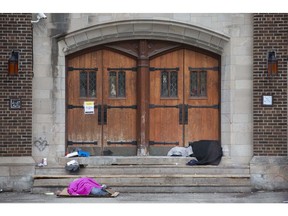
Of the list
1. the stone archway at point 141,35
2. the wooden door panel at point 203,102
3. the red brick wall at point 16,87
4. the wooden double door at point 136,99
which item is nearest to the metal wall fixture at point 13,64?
the red brick wall at point 16,87

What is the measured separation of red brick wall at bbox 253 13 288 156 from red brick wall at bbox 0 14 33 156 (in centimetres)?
493

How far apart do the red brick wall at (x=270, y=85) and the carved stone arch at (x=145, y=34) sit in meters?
0.82

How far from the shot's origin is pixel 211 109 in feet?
50.5

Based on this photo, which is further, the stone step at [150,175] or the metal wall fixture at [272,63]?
the metal wall fixture at [272,63]

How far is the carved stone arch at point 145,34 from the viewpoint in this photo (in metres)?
14.8

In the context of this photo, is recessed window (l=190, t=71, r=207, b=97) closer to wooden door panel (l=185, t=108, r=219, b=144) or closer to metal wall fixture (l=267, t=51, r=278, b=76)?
wooden door panel (l=185, t=108, r=219, b=144)

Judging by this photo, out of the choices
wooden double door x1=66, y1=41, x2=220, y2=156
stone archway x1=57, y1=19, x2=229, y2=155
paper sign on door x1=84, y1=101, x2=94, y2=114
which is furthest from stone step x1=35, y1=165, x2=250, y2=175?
stone archway x1=57, y1=19, x2=229, y2=155

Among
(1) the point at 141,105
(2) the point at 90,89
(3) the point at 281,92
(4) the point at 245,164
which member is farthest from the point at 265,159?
(2) the point at 90,89

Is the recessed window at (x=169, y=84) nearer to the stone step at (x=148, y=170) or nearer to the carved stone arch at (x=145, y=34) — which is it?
the carved stone arch at (x=145, y=34)

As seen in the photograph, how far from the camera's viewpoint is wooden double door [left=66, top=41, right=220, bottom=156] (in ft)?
50.3

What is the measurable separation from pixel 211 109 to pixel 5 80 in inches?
183

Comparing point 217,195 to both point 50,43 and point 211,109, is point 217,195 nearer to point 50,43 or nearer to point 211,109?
point 211,109

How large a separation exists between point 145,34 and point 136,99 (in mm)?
1503

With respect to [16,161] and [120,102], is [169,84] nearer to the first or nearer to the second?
[120,102]
